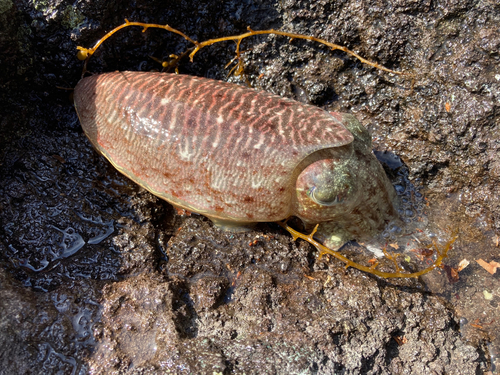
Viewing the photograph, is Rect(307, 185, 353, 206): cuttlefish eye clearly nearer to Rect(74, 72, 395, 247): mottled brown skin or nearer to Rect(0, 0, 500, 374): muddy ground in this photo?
Rect(74, 72, 395, 247): mottled brown skin

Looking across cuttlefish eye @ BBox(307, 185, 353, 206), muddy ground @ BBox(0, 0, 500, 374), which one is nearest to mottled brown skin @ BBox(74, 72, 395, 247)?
cuttlefish eye @ BBox(307, 185, 353, 206)

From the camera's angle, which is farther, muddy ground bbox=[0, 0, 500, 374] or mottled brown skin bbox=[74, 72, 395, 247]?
mottled brown skin bbox=[74, 72, 395, 247]

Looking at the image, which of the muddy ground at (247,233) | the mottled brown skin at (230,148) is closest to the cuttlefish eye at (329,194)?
the mottled brown skin at (230,148)

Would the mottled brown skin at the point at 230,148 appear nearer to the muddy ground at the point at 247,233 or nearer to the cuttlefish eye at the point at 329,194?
the cuttlefish eye at the point at 329,194

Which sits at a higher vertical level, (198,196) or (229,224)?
(198,196)

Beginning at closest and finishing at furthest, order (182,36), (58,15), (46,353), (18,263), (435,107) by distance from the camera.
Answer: (46,353) → (18,263) → (58,15) → (435,107) → (182,36)

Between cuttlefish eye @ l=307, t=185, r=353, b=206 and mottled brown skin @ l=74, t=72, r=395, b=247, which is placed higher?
mottled brown skin @ l=74, t=72, r=395, b=247

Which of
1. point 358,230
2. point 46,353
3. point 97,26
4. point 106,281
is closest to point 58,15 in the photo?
point 97,26

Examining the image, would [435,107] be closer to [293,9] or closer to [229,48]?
[293,9]
